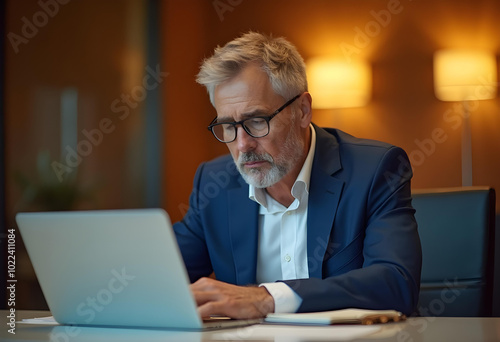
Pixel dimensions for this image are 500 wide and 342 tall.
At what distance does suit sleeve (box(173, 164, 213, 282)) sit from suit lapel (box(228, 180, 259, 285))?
5.2 inches

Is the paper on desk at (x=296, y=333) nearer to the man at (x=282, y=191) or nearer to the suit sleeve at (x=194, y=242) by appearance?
the man at (x=282, y=191)

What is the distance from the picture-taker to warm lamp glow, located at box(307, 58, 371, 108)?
15.6 feet

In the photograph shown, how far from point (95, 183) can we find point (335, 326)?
138 inches

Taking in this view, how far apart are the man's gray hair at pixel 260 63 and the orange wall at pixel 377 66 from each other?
274 centimetres

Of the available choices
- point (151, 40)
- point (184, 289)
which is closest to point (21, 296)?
point (151, 40)

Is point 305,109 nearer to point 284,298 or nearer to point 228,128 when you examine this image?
point 228,128

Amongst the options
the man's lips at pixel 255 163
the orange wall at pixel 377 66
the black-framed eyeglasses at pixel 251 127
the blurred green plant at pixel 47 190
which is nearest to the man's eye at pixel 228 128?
the black-framed eyeglasses at pixel 251 127

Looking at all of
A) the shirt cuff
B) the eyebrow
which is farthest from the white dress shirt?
the shirt cuff

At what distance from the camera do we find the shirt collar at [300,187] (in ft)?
6.44

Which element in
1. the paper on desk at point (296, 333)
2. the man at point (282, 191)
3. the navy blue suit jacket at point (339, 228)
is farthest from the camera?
the man at point (282, 191)

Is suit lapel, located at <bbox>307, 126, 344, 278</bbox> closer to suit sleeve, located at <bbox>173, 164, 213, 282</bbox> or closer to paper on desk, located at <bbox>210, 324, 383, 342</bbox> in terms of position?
suit sleeve, located at <bbox>173, 164, 213, 282</bbox>

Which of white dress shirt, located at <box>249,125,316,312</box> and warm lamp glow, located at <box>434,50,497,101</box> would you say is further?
warm lamp glow, located at <box>434,50,497,101</box>

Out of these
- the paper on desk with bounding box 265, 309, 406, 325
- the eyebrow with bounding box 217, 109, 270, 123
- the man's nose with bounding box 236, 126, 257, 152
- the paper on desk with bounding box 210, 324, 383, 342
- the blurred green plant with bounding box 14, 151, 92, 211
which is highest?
the eyebrow with bounding box 217, 109, 270, 123

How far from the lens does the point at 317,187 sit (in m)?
1.92
